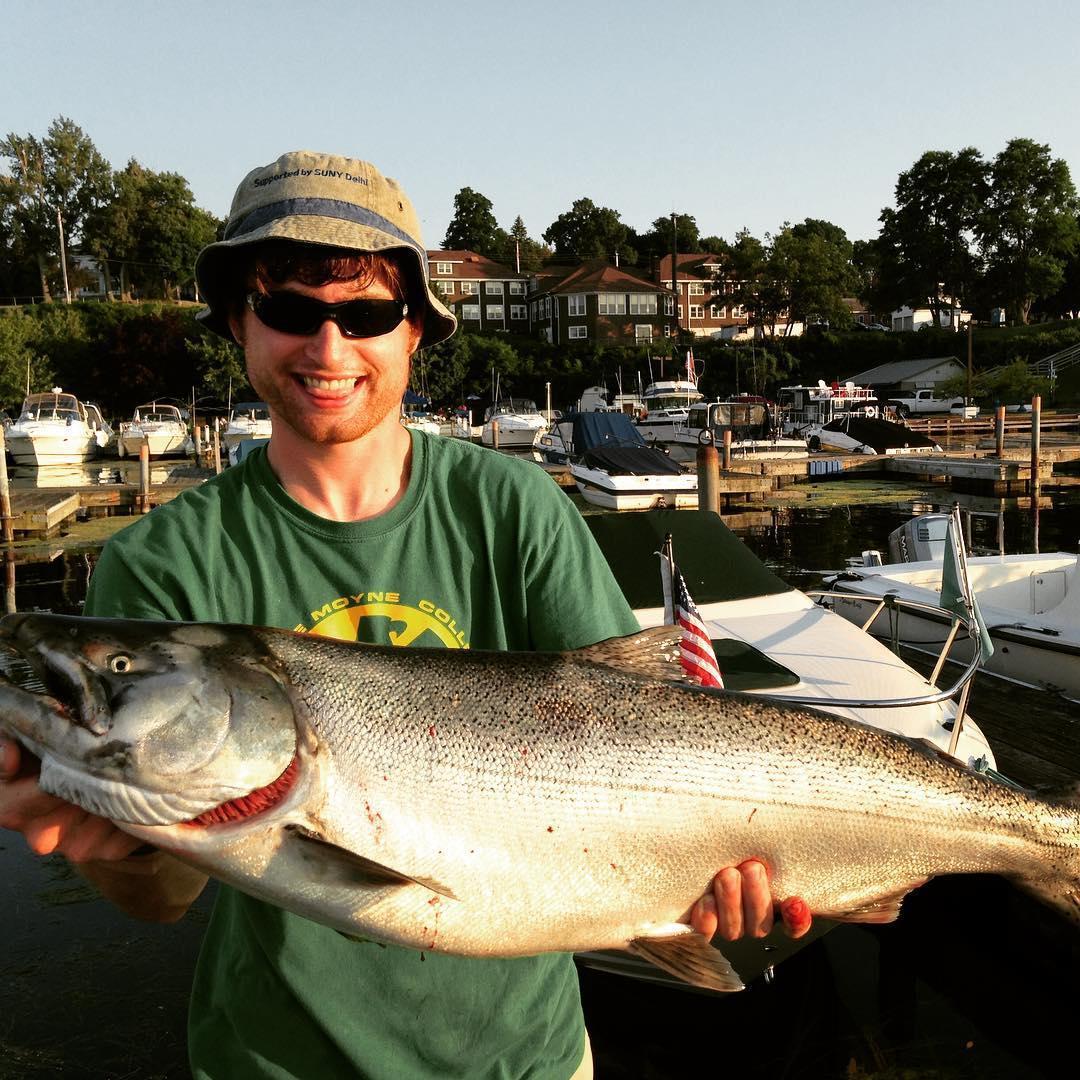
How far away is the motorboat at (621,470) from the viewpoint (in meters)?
24.8

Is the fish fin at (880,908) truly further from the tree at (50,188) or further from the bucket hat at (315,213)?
the tree at (50,188)

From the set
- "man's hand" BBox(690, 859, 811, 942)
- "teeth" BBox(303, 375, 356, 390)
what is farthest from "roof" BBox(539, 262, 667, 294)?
"man's hand" BBox(690, 859, 811, 942)

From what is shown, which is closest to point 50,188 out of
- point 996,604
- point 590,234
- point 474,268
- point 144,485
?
point 474,268

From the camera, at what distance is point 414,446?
8.23 feet

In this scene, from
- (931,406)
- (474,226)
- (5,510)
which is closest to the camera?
(5,510)

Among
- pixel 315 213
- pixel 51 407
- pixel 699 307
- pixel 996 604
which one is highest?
pixel 699 307

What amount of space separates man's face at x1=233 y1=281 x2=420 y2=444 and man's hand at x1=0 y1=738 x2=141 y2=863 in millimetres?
981

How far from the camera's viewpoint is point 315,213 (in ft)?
7.74

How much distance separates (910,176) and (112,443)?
257ft

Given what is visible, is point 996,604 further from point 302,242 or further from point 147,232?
point 147,232

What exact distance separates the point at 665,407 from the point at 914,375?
38.1 meters

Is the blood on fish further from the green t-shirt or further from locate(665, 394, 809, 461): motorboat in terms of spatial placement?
locate(665, 394, 809, 461): motorboat

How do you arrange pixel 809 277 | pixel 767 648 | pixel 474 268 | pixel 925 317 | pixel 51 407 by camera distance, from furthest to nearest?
pixel 925 317
pixel 474 268
pixel 809 277
pixel 51 407
pixel 767 648

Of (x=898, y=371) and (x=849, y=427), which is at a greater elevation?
(x=898, y=371)
